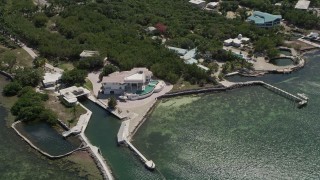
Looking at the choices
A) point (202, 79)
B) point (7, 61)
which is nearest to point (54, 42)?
point (7, 61)

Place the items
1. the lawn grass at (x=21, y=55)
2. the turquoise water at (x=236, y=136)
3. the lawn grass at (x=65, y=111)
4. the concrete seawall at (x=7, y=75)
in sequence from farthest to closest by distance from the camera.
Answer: the lawn grass at (x=21, y=55) < the concrete seawall at (x=7, y=75) < the lawn grass at (x=65, y=111) < the turquoise water at (x=236, y=136)

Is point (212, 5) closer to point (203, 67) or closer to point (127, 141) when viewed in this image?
point (203, 67)

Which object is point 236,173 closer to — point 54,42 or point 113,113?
point 113,113

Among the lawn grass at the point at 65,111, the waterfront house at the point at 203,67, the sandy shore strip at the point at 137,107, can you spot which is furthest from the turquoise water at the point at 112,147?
the waterfront house at the point at 203,67

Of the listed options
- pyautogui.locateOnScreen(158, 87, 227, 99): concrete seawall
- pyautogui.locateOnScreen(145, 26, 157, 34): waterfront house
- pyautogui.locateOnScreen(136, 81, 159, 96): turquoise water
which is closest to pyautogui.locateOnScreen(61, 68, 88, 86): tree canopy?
pyautogui.locateOnScreen(136, 81, 159, 96): turquoise water

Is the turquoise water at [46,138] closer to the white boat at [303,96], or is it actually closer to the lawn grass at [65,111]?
the lawn grass at [65,111]

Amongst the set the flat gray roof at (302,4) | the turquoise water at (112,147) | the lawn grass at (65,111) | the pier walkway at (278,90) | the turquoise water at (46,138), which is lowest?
the turquoise water at (46,138)
